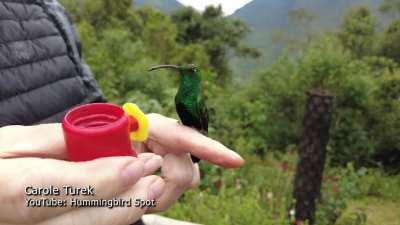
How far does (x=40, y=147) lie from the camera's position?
0.99 metres

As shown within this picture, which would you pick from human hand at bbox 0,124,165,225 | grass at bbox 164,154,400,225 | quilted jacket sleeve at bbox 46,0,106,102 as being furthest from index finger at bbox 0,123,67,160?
grass at bbox 164,154,400,225

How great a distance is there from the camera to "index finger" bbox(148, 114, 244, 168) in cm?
107

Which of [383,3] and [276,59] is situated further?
[383,3]

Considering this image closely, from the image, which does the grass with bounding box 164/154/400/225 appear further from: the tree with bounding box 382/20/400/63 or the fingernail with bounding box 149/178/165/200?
the tree with bounding box 382/20/400/63

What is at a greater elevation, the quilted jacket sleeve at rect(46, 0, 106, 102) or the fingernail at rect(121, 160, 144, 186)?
the quilted jacket sleeve at rect(46, 0, 106, 102)

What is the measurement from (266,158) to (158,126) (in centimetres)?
797

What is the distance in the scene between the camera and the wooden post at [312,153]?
4.96 metres

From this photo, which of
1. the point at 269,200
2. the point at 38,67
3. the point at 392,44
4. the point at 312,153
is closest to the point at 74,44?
the point at 38,67

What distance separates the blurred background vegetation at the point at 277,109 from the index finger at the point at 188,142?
2669 mm

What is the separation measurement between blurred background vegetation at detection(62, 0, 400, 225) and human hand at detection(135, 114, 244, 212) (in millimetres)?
2628

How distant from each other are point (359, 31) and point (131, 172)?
971 inches

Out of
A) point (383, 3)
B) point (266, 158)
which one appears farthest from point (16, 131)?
point (383, 3)

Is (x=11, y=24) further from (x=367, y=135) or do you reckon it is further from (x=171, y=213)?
(x=367, y=135)

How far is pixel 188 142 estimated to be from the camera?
1.11 metres
